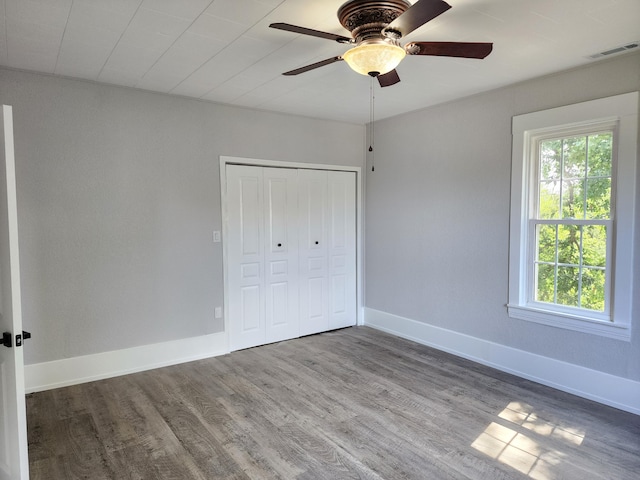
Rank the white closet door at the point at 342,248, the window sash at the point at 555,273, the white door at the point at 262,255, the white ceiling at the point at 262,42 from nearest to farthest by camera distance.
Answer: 1. the white ceiling at the point at 262,42
2. the window sash at the point at 555,273
3. the white door at the point at 262,255
4. the white closet door at the point at 342,248

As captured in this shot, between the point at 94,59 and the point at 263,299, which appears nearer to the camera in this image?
the point at 94,59

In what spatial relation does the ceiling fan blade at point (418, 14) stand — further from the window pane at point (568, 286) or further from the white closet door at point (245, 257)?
the white closet door at point (245, 257)

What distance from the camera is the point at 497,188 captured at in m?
3.79

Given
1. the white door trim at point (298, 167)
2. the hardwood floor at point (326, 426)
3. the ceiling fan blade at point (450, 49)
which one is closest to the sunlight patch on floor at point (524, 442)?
the hardwood floor at point (326, 426)

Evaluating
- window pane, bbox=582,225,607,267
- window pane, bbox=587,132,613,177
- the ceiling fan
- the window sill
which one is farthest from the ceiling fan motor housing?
the window sill

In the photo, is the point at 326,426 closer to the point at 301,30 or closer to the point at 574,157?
the point at 301,30

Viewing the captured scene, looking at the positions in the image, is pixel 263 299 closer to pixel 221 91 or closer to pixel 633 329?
pixel 221 91

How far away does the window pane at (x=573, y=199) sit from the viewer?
Answer: 3.32 meters

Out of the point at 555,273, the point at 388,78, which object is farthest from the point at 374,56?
the point at 555,273

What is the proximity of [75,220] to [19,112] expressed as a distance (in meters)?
0.93

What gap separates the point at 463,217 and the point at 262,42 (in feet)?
8.45

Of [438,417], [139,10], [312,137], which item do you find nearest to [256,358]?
[438,417]

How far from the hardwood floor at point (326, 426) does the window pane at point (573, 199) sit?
1488 mm

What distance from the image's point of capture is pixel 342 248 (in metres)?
5.20
